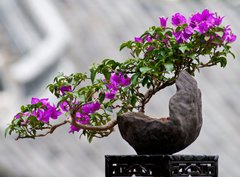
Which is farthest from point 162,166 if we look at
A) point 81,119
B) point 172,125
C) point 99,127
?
point 81,119

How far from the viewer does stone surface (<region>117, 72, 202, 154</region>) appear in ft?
6.33

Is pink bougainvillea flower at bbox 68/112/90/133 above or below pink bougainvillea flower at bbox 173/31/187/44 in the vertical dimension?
below

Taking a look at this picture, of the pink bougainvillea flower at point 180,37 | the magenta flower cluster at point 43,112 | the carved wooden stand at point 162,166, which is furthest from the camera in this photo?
the magenta flower cluster at point 43,112

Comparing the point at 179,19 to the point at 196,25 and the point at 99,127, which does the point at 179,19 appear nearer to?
the point at 196,25

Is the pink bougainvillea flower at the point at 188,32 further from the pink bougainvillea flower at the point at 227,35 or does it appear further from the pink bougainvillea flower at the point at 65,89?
the pink bougainvillea flower at the point at 65,89

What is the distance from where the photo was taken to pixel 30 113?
2127 mm

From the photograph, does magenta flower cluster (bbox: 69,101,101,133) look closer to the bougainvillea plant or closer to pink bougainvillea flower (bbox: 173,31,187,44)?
the bougainvillea plant

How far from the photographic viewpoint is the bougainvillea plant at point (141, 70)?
2.00 metres

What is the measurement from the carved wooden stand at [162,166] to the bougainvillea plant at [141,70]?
197mm

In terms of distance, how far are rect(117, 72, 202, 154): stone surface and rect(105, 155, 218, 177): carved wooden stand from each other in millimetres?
65

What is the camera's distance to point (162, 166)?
190 cm

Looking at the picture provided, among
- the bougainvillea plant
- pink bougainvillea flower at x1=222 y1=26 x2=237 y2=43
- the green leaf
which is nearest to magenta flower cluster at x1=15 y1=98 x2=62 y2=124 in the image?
the bougainvillea plant

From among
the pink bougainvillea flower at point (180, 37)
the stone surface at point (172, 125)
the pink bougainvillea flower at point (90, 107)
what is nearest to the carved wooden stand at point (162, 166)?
the stone surface at point (172, 125)

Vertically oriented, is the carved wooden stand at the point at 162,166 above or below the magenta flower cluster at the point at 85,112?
below
